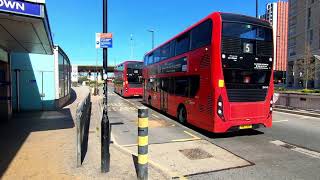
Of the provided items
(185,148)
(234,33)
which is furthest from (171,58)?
(185,148)

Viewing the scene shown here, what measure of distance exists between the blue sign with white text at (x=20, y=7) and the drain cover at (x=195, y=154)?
468 cm

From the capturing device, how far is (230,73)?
9219mm

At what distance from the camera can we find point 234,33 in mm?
9266

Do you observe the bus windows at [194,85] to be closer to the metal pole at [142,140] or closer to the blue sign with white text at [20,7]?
the metal pole at [142,140]

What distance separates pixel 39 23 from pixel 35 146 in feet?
10.9

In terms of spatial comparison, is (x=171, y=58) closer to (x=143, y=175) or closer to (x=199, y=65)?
(x=199, y=65)

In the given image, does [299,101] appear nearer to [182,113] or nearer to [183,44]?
[182,113]

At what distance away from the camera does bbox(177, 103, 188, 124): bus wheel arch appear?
12177mm

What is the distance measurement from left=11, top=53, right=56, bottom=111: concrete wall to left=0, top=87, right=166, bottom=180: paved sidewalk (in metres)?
6.30

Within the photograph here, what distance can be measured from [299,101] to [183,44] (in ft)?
28.5

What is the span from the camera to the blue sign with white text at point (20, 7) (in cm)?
575

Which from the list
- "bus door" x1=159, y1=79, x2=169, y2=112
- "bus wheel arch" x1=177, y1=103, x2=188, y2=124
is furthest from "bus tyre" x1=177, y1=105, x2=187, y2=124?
"bus door" x1=159, y1=79, x2=169, y2=112

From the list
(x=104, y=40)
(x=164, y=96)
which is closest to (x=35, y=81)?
(x=164, y=96)

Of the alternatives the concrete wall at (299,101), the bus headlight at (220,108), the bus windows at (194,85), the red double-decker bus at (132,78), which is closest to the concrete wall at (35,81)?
the bus windows at (194,85)
